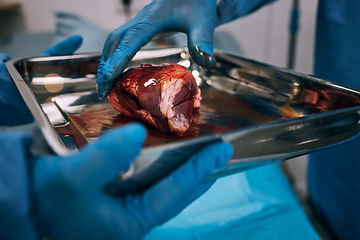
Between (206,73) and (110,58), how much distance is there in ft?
1.48

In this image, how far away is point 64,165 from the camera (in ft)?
1.34

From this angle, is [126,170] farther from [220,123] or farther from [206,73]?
[206,73]

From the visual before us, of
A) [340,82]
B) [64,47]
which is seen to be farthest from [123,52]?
[340,82]

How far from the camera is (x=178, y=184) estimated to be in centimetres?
47

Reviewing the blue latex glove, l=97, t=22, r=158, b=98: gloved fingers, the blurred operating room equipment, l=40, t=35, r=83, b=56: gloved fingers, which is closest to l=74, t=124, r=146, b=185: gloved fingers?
the blue latex glove

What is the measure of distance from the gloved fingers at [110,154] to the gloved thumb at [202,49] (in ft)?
1.28

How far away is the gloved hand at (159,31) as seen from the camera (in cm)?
74

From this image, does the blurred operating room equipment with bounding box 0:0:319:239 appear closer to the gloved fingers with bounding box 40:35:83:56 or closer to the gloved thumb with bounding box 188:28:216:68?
the gloved thumb with bounding box 188:28:216:68

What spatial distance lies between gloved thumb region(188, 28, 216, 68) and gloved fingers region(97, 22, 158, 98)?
4.8 inches

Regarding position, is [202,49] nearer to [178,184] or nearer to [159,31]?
[159,31]

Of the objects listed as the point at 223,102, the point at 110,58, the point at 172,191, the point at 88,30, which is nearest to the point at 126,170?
the point at 172,191

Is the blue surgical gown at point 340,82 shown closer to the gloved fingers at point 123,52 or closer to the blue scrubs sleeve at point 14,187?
the gloved fingers at point 123,52

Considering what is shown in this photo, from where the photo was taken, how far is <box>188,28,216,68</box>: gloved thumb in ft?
2.43

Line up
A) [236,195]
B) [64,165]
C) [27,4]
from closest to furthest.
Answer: [64,165] → [236,195] → [27,4]
